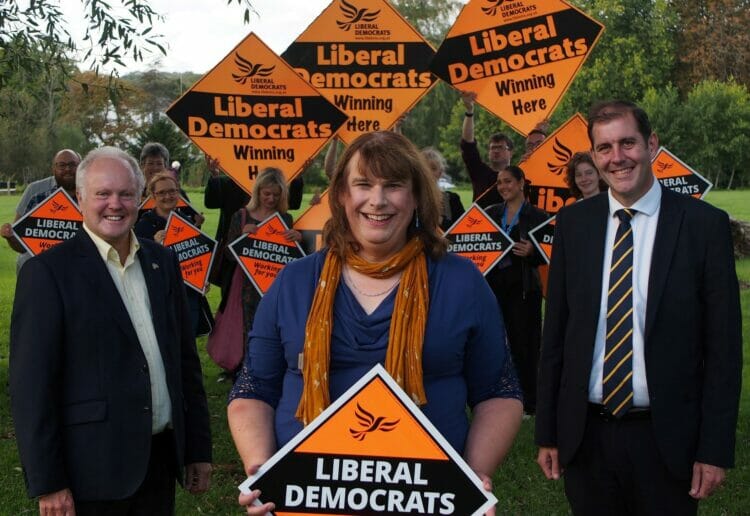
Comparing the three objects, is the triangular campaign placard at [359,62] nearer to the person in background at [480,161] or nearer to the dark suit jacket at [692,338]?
the person in background at [480,161]

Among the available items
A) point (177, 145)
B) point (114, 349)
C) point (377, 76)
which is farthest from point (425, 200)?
point (177, 145)

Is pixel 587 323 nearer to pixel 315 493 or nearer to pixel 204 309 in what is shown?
pixel 315 493

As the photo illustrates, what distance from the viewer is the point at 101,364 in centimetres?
340

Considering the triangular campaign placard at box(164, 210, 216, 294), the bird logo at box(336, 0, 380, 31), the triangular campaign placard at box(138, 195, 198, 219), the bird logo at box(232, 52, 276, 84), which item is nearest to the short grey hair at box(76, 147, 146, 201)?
the triangular campaign placard at box(164, 210, 216, 294)

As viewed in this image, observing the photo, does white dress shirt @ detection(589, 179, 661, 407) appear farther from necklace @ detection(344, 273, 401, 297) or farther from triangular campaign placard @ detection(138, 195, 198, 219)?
triangular campaign placard @ detection(138, 195, 198, 219)

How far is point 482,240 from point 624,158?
376 cm

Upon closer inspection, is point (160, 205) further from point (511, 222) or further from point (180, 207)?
point (511, 222)

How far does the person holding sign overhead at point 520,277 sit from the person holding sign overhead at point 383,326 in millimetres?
4615

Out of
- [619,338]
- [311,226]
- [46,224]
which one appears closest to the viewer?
[619,338]

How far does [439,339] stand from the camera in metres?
2.74

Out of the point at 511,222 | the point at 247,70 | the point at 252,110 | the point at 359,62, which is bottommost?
Answer: the point at 511,222

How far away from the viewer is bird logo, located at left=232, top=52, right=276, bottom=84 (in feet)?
24.9

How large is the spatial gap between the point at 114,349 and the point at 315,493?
125cm

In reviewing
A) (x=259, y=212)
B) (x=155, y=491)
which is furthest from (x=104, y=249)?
(x=259, y=212)
